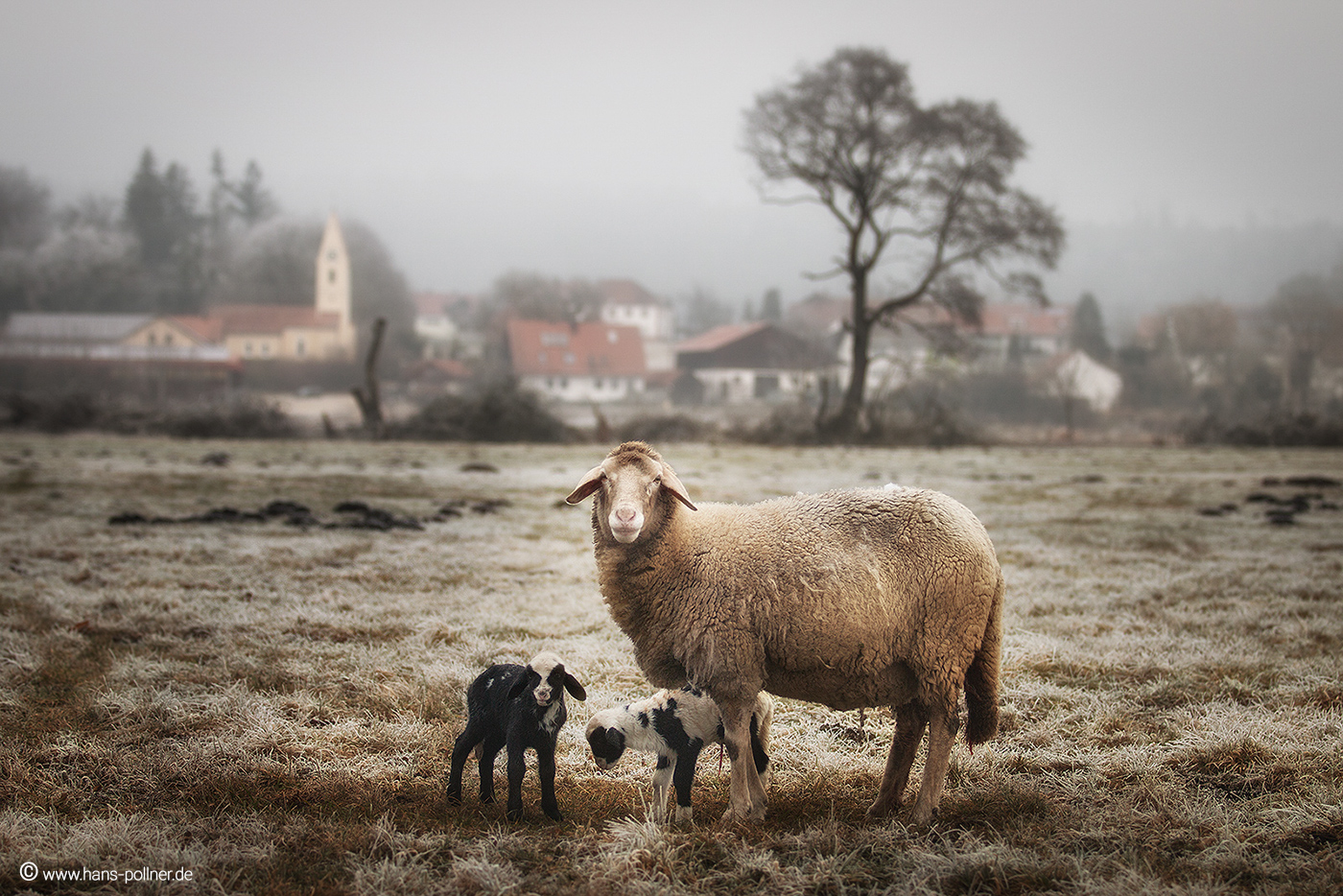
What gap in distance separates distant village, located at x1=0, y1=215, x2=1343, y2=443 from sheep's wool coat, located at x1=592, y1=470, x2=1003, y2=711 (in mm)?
27866

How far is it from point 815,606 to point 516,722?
146 centimetres

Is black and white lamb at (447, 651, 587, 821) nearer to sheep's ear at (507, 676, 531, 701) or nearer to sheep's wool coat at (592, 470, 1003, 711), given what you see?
sheep's ear at (507, 676, 531, 701)

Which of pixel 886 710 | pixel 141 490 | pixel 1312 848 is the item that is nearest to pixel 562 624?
pixel 886 710

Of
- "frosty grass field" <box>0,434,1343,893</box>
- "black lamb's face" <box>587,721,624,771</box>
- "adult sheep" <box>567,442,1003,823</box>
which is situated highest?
"adult sheep" <box>567,442,1003,823</box>

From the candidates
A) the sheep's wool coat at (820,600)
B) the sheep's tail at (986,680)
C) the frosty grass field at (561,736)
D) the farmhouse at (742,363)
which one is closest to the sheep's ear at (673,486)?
the sheep's wool coat at (820,600)

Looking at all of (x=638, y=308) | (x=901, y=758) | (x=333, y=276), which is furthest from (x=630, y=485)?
(x=638, y=308)

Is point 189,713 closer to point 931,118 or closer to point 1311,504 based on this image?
point 1311,504

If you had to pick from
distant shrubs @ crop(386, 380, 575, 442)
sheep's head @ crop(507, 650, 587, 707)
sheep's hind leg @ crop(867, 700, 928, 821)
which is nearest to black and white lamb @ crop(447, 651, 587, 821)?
sheep's head @ crop(507, 650, 587, 707)

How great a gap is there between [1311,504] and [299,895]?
16330mm

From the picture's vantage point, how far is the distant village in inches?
1583

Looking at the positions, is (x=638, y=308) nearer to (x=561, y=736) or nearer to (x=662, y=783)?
(x=561, y=736)

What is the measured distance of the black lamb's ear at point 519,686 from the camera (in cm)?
372

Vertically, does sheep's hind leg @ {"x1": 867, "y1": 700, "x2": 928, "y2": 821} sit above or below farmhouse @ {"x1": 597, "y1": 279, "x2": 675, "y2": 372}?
below

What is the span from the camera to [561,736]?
15.2 feet
